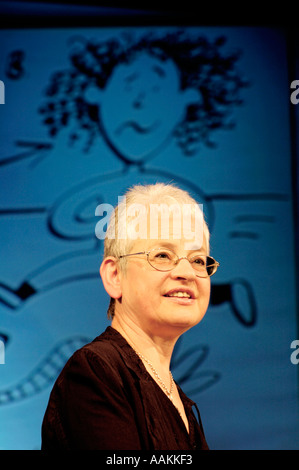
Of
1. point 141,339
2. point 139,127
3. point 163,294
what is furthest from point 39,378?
point 163,294

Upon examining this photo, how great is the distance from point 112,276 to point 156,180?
1691 millimetres

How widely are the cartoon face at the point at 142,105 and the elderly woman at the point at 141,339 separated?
172 centimetres

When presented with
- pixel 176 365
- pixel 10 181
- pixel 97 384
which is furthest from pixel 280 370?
pixel 97 384

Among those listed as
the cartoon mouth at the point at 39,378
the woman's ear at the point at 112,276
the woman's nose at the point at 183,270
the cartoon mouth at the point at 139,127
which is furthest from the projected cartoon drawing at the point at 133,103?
the woman's nose at the point at 183,270

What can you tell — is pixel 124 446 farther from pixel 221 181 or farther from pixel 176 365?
pixel 221 181

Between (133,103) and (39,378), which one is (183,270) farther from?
(133,103)

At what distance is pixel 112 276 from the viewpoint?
5.40 ft

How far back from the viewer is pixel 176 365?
322 cm

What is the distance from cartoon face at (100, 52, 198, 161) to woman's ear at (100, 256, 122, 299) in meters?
1.75

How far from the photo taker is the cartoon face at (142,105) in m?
3.34

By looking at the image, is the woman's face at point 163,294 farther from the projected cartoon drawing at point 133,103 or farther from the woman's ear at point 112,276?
the projected cartoon drawing at point 133,103

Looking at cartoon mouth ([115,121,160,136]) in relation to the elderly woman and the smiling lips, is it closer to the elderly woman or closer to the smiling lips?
the elderly woman

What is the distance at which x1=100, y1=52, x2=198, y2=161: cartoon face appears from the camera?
11.0ft

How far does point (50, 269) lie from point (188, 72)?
1.51 meters
